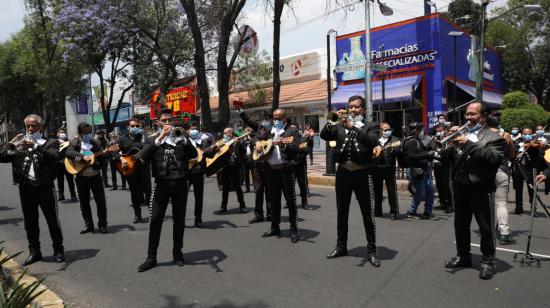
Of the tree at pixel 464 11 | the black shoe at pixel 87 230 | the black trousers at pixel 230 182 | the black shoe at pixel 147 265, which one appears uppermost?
the tree at pixel 464 11

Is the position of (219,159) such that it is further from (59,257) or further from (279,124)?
(59,257)

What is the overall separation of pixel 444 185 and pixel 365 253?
4.04m

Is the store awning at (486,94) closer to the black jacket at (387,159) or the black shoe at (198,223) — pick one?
the black jacket at (387,159)

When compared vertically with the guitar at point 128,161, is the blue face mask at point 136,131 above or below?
above

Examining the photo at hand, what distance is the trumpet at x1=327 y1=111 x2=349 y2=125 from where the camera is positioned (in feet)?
17.5

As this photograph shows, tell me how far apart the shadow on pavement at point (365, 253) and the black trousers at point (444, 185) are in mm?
3469

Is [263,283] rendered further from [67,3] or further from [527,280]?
[67,3]

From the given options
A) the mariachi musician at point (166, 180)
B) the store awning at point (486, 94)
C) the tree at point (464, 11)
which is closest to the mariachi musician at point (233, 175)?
the mariachi musician at point (166, 180)

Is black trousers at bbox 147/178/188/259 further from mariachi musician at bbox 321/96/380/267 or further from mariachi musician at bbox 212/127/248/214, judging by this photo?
mariachi musician at bbox 212/127/248/214

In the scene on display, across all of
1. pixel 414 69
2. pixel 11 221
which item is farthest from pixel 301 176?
pixel 414 69

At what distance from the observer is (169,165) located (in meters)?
5.50

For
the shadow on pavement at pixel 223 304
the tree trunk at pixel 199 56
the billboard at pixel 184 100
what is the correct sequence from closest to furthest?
the shadow on pavement at pixel 223 304, the tree trunk at pixel 199 56, the billboard at pixel 184 100

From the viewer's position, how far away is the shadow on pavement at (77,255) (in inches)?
237

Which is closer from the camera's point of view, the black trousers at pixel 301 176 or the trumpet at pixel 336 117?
the trumpet at pixel 336 117
